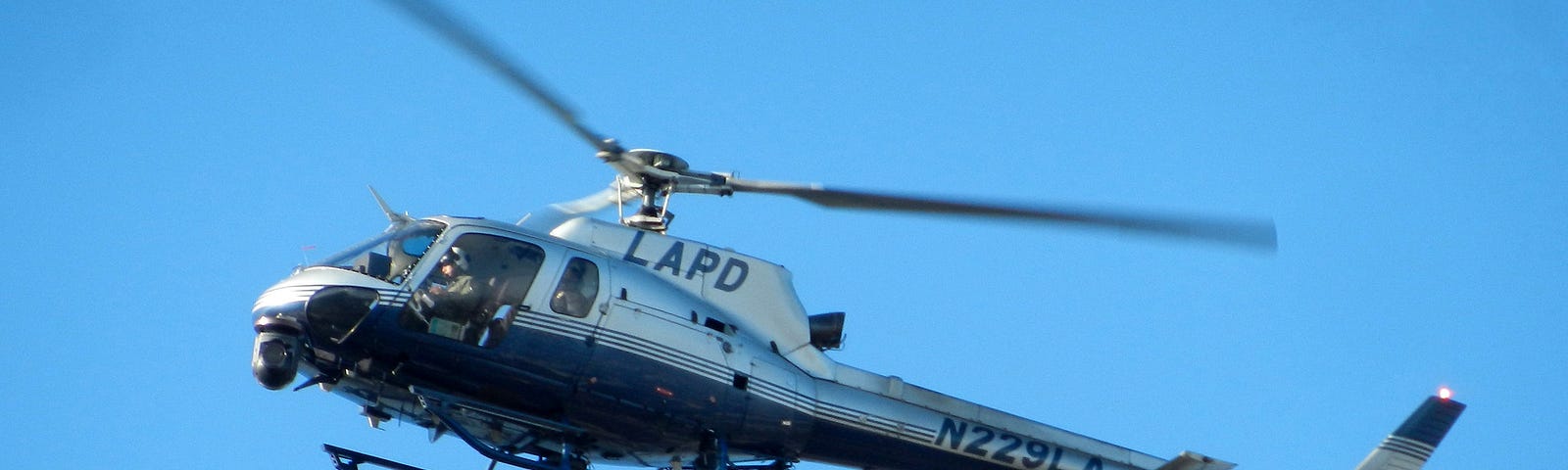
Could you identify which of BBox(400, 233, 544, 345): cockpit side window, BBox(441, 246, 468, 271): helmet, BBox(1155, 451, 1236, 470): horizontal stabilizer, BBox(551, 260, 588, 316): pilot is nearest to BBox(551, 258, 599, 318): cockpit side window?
BBox(551, 260, 588, 316): pilot

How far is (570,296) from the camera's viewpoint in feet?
48.5

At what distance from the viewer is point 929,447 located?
16.0 metres

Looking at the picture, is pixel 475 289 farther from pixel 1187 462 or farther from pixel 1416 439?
pixel 1416 439

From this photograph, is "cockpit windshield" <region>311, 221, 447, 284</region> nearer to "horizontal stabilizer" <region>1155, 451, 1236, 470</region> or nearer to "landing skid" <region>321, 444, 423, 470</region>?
"landing skid" <region>321, 444, 423, 470</region>

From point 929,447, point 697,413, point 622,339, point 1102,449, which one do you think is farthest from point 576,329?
point 1102,449

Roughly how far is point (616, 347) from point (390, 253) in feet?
7.00

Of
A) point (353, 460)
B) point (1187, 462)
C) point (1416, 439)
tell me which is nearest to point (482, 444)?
point (353, 460)

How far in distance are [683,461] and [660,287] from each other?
5.39ft

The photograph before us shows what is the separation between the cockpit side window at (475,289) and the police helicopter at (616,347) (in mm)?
13

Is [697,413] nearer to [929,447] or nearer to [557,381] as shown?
[557,381]

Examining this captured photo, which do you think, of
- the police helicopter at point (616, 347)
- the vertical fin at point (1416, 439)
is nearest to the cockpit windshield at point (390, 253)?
the police helicopter at point (616, 347)

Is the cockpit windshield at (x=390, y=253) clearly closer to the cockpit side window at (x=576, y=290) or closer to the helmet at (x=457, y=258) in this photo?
the helmet at (x=457, y=258)

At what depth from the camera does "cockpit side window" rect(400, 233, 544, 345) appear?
47.0 feet

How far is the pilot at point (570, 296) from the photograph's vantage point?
14.7m
